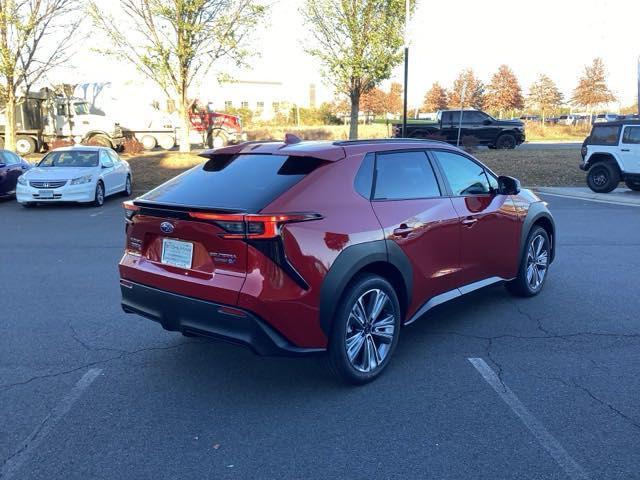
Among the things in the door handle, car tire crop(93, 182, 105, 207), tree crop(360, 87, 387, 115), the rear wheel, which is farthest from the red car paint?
tree crop(360, 87, 387, 115)

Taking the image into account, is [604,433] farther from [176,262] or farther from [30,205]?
[30,205]

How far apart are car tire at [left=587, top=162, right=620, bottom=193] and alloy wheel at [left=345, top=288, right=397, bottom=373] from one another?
13722 millimetres

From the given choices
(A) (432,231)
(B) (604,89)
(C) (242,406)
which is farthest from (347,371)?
(B) (604,89)

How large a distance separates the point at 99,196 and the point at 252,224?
11719 millimetres

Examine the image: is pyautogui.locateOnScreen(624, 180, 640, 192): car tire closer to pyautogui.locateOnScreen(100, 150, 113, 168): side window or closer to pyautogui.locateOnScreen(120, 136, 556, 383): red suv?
pyautogui.locateOnScreen(120, 136, 556, 383): red suv

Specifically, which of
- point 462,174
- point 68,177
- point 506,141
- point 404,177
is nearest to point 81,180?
point 68,177

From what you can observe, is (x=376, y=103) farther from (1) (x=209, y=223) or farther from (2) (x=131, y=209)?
(1) (x=209, y=223)

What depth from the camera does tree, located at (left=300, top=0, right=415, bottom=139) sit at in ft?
75.7

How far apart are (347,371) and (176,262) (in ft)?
4.48

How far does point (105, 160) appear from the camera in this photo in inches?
592

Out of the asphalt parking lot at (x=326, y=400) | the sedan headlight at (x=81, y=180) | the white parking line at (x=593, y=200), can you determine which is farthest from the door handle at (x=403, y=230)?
the white parking line at (x=593, y=200)

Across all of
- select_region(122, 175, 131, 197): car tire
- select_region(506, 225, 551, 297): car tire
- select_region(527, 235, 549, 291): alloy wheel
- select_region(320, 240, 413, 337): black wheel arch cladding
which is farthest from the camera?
select_region(122, 175, 131, 197): car tire

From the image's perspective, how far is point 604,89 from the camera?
49.6 meters

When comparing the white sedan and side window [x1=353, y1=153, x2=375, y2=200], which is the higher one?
side window [x1=353, y1=153, x2=375, y2=200]
